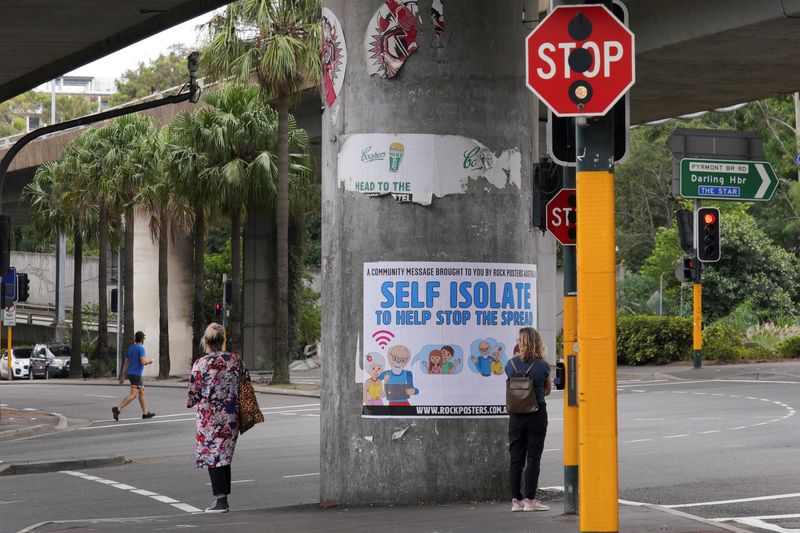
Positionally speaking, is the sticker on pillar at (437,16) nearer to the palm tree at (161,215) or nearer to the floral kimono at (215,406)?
the floral kimono at (215,406)

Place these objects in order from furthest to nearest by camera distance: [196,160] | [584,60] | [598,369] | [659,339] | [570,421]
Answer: [196,160], [659,339], [570,421], [584,60], [598,369]

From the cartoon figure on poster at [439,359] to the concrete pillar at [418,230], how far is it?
1.68 feet

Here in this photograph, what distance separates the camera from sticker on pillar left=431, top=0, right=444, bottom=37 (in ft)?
42.7

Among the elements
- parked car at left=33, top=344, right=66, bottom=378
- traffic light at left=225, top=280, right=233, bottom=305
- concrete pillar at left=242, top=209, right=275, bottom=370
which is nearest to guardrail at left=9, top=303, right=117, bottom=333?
parked car at left=33, top=344, right=66, bottom=378

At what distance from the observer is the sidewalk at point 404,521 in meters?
10.9

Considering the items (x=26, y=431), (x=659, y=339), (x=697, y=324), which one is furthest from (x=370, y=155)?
(x=659, y=339)

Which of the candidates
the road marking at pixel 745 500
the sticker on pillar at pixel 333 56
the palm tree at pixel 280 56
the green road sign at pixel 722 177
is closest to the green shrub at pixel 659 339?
the green road sign at pixel 722 177

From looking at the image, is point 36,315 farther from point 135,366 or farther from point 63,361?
point 135,366

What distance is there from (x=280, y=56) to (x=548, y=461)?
22118 mm

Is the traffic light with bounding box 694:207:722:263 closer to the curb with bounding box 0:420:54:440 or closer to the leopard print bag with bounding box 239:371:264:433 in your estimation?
the curb with bounding box 0:420:54:440

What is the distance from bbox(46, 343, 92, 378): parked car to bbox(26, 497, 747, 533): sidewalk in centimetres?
4716

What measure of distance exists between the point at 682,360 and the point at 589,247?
106 ft

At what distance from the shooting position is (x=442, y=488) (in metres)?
12.8

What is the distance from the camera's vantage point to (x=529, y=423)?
12281 millimetres
